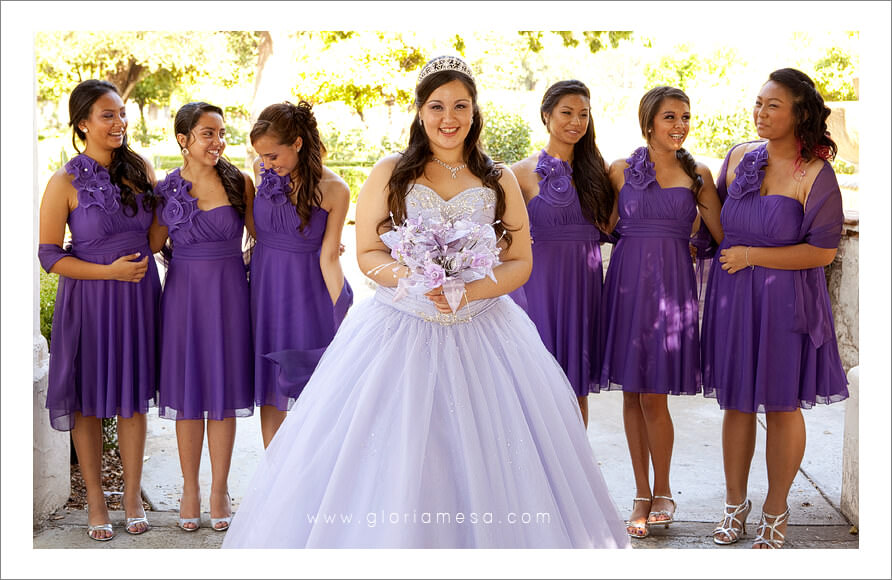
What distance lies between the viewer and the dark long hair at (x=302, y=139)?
13.8ft

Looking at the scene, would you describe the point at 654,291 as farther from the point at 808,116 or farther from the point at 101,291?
the point at 101,291

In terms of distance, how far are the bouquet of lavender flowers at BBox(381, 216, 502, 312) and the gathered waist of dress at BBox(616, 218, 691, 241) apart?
130 cm

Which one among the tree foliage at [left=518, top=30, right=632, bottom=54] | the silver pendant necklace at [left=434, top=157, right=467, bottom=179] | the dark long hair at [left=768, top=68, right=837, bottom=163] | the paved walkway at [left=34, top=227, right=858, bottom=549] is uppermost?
the tree foliage at [left=518, top=30, right=632, bottom=54]

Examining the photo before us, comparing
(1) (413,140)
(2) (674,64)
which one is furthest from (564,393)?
(2) (674,64)

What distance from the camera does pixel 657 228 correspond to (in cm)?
429

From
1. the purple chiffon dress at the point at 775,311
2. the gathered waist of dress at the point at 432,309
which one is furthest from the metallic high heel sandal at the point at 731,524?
the gathered waist of dress at the point at 432,309

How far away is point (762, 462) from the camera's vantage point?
539 cm

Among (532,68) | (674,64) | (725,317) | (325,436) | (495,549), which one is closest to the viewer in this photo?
(495,549)

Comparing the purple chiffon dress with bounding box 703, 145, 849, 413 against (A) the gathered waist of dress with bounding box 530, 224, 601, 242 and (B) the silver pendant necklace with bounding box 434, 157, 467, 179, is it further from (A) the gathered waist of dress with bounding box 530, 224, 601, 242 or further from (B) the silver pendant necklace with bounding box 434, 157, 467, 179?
(B) the silver pendant necklace with bounding box 434, 157, 467, 179

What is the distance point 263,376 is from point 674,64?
1384cm

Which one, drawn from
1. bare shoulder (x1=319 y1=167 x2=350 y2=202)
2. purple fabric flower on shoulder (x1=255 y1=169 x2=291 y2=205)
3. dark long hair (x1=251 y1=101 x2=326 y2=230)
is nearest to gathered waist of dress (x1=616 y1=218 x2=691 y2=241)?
bare shoulder (x1=319 y1=167 x2=350 y2=202)

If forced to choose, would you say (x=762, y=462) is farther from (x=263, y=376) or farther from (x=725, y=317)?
(x=263, y=376)

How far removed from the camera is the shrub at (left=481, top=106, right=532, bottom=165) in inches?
491

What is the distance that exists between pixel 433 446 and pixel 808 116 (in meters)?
2.26
